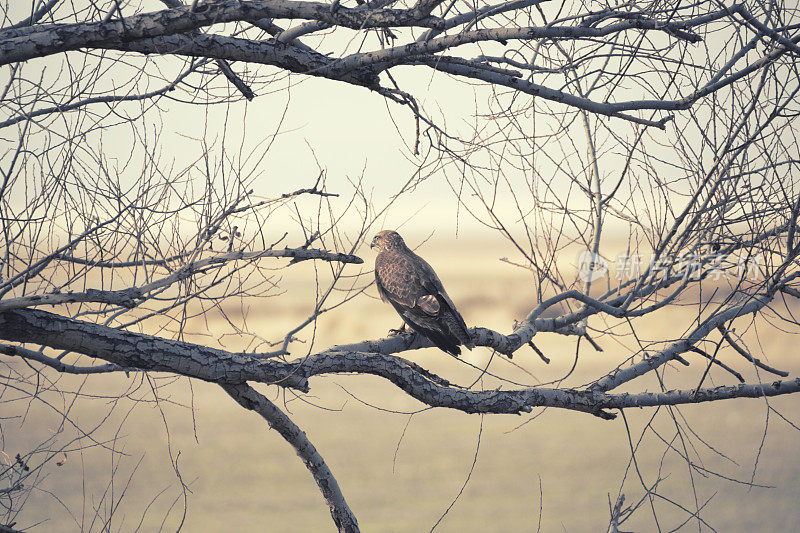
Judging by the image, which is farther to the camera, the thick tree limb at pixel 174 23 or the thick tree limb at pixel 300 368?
the thick tree limb at pixel 300 368

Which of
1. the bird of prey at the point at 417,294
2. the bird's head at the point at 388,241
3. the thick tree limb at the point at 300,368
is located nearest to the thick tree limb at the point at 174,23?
the thick tree limb at the point at 300,368

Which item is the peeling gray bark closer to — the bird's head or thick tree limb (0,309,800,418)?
thick tree limb (0,309,800,418)

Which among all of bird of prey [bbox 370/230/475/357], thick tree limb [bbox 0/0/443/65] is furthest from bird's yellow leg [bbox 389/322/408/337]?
thick tree limb [bbox 0/0/443/65]

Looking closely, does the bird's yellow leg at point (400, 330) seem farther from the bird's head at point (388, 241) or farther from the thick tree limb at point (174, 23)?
the thick tree limb at point (174, 23)

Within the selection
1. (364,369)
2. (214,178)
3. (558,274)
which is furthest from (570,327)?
(214,178)

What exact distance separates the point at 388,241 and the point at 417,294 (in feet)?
4.26

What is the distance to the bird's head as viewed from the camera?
24.0ft

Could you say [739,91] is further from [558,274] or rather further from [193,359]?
[193,359]

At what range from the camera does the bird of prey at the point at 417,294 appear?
559 centimetres

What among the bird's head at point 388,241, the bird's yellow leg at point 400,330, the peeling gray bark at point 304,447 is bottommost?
the peeling gray bark at point 304,447

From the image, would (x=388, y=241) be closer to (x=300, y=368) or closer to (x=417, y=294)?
(x=417, y=294)

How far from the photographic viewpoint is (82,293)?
3.06 meters

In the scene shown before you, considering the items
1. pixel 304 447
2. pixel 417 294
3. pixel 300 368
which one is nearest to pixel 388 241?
pixel 417 294

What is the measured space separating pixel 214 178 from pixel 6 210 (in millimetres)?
1123
